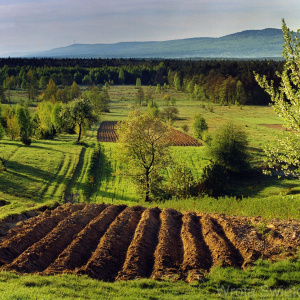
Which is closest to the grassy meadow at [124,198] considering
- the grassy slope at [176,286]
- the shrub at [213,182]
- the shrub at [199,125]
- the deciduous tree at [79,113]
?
the grassy slope at [176,286]

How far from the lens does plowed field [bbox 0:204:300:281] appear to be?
13961 millimetres

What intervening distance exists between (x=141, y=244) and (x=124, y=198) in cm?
2545

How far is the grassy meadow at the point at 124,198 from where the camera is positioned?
11.6m

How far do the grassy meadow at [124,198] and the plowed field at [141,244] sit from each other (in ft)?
3.45

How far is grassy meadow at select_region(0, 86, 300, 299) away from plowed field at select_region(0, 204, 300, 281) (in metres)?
1.05

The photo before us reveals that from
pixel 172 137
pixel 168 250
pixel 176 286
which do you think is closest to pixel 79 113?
pixel 172 137

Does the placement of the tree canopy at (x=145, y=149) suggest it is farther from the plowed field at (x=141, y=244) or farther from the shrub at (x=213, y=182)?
the plowed field at (x=141, y=244)

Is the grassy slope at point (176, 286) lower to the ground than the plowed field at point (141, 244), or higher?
higher

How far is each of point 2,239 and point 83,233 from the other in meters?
4.22

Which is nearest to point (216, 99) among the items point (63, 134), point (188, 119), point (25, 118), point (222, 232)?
point (188, 119)

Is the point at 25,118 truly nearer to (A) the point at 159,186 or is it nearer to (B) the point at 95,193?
(B) the point at 95,193

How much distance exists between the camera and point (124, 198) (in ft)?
136

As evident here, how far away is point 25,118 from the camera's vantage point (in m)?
71.1

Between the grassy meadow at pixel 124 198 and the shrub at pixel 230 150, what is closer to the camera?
the grassy meadow at pixel 124 198
